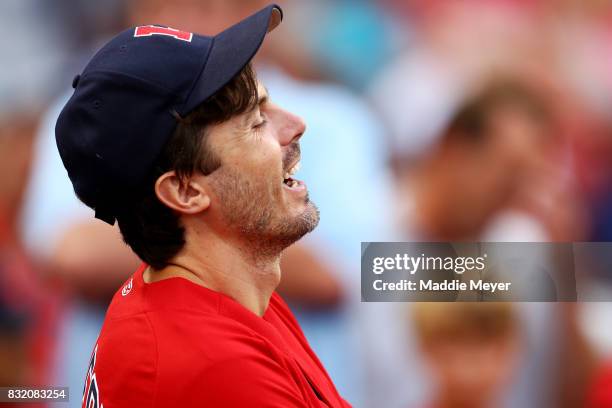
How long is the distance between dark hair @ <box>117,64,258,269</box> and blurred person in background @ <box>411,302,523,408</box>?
4.79 feet

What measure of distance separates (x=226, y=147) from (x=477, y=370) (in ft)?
5.38

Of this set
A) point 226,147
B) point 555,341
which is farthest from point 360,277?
point 226,147

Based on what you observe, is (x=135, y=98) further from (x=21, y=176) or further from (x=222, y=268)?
(x=21, y=176)

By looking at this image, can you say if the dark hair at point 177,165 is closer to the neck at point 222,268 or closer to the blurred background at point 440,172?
the neck at point 222,268

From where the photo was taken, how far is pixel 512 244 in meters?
2.59

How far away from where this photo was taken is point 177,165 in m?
1.24

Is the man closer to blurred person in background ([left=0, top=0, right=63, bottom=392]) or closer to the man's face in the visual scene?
the man's face

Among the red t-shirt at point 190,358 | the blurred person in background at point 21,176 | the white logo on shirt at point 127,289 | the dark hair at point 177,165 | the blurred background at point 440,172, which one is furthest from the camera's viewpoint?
the blurred person in background at point 21,176

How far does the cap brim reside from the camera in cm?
119

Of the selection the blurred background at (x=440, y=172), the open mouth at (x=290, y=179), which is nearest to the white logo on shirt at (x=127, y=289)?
the open mouth at (x=290, y=179)

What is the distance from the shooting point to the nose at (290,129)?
52.6 inches

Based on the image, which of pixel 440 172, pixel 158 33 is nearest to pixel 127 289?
pixel 158 33

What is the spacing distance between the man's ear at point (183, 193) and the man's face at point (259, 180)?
0.02 meters

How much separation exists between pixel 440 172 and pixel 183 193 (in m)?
1.45
